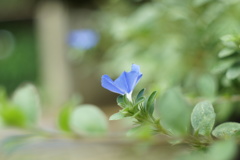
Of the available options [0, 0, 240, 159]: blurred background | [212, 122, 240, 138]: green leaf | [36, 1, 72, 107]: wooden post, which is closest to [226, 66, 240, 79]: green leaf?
[0, 0, 240, 159]: blurred background

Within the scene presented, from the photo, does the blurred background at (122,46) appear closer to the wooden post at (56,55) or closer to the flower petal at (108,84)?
the wooden post at (56,55)

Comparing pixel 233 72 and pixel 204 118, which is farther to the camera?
pixel 233 72

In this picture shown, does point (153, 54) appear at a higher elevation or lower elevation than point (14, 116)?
higher

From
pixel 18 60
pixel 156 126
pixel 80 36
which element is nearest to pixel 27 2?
pixel 18 60

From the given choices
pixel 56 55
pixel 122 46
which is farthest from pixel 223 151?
pixel 56 55

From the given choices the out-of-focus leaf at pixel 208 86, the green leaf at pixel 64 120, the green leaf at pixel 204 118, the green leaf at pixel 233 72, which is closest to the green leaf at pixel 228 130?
the green leaf at pixel 204 118

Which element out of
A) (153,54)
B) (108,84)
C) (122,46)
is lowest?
(108,84)

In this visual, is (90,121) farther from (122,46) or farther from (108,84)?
(122,46)

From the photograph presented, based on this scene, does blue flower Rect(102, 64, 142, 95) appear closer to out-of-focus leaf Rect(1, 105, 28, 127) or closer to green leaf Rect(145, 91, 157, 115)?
green leaf Rect(145, 91, 157, 115)
